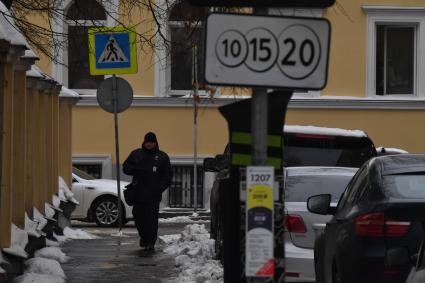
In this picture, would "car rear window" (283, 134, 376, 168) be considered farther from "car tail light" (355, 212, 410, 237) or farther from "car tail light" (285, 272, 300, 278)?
"car tail light" (355, 212, 410, 237)

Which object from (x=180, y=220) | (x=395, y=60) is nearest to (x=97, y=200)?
(x=180, y=220)

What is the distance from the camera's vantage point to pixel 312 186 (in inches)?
474

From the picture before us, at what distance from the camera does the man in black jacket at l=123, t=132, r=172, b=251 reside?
54.6ft

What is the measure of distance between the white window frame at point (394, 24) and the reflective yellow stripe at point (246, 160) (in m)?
22.2

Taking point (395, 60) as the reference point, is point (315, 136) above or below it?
below

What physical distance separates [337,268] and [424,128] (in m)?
20.0

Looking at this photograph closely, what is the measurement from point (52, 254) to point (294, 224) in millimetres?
4205

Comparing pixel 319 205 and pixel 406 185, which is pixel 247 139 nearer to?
pixel 406 185

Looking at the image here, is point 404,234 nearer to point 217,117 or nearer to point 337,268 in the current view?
point 337,268

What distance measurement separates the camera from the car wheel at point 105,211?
23.1 m

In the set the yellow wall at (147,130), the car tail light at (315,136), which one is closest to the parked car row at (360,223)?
the car tail light at (315,136)

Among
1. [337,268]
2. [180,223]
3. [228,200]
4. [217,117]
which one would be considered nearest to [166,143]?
[217,117]

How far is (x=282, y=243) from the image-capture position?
6.55m

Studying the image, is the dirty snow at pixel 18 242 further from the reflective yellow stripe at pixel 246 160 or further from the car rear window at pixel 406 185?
the reflective yellow stripe at pixel 246 160
